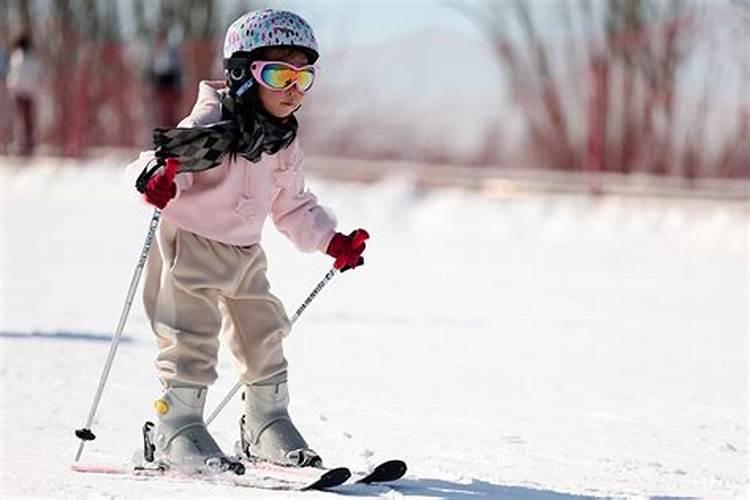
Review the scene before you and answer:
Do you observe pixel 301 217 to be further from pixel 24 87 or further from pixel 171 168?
pixel 24 87

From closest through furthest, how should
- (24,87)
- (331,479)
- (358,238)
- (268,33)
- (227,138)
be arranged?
1. (331,479)
2. (227,138)
3. (268,33)
4. (358,238)
5. (24,87)

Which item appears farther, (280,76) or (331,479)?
(280,76)

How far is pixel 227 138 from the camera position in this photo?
4.84 m

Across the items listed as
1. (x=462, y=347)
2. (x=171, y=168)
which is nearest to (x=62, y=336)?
(x=462, y=347)

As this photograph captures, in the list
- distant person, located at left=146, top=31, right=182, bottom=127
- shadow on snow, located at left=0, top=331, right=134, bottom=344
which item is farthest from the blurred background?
shadow on snow, located at left=0, top=331, right=134, bottom=344

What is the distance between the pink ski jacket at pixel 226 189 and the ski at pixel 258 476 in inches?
23.1

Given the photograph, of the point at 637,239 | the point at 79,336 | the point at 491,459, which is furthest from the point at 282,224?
the point at 637,239

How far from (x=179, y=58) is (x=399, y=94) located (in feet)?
78.9

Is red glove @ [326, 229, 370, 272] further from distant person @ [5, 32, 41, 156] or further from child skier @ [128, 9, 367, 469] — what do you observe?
distant person @ [5, 32, 41, 156]

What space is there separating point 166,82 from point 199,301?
42.0 feet

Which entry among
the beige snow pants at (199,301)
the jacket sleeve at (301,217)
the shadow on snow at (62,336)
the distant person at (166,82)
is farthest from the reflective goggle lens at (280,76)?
the distant person at (166,82)

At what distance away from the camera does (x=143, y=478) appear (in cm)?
490

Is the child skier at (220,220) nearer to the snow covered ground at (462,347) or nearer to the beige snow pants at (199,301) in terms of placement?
the beige snow pants at (199,301)

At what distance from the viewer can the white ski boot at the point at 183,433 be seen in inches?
194
